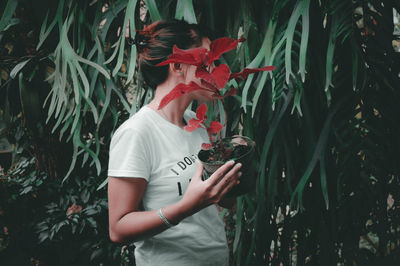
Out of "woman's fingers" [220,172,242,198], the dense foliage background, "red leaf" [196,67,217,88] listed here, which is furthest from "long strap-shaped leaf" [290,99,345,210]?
"red leaf" [196,67,217,88]

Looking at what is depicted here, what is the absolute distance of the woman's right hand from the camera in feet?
1.78

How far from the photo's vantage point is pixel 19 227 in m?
1.33

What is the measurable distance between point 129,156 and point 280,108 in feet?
1.91

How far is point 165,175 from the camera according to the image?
631mm

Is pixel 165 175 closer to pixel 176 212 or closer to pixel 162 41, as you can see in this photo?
pixel 176 212

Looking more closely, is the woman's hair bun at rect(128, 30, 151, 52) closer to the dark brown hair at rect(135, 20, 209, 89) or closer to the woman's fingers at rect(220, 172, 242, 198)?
the dark brown hair at rect(135, 20, 209, 89)

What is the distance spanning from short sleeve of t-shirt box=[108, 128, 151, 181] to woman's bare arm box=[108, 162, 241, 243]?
2cm

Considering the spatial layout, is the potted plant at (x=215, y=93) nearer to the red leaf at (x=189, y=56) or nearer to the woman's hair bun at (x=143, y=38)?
the red leaf at (x=189, y=56)

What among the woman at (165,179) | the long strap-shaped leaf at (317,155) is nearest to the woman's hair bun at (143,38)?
the woman at (165,179)

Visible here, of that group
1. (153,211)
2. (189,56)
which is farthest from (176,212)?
(189,56)

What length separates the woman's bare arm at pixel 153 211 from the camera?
55 cm

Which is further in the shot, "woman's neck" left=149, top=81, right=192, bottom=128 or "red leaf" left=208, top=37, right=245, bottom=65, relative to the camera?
"woman's neck" left=149, top=81, right=192, bottom=128

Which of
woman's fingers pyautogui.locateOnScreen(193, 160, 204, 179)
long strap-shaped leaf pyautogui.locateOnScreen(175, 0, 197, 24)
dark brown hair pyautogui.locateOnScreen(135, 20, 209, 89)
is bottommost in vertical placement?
woman's fingers pyautogui.locateOnScreen(193, 160, 204, 179)

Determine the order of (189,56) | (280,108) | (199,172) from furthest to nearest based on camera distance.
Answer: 1. (280,108)
2. (199,172)
3. (189,56)
